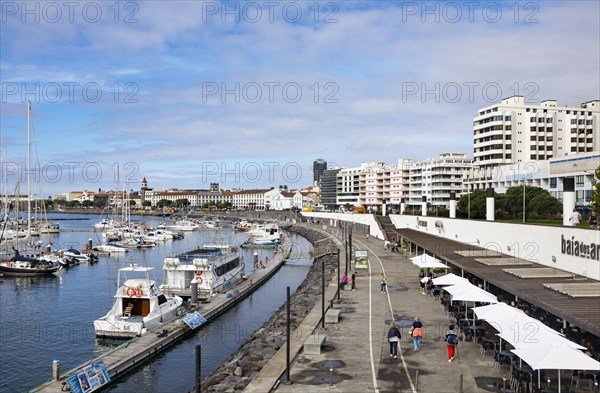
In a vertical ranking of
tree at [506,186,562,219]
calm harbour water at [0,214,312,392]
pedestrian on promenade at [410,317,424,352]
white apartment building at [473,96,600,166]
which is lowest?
calm harbour water at [0,214,312,392]

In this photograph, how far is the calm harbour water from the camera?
27422mm

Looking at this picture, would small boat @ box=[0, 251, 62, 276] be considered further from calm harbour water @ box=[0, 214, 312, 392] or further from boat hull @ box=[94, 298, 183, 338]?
boat hull @ box=[94, 298, 183, 338]

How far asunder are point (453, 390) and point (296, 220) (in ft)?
526

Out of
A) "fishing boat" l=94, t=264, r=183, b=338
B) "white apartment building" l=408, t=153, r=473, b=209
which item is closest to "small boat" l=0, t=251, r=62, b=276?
"fishing boat" l=94, t=264, r=183, b=338

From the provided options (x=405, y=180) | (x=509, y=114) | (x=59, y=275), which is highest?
(x=509, y=114)

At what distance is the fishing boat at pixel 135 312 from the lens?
32031 mm

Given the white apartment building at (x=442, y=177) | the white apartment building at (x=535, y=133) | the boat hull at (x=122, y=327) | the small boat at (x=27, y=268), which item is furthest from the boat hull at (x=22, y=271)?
the white apartment building at (x=442, y=177)

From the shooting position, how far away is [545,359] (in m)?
15.1

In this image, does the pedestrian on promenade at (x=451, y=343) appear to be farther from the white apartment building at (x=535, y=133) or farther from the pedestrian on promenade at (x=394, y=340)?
the white apartment building at (x=535, y=133)

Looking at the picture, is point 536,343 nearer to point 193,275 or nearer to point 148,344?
point 148,344

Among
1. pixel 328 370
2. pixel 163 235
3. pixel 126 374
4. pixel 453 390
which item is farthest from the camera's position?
pixel 163 235

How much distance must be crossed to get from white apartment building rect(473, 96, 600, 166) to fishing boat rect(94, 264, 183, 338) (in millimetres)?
104398

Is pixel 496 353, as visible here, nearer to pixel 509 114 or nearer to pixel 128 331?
pixel 128 331

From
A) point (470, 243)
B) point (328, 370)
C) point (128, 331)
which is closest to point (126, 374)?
point (128, 331)
